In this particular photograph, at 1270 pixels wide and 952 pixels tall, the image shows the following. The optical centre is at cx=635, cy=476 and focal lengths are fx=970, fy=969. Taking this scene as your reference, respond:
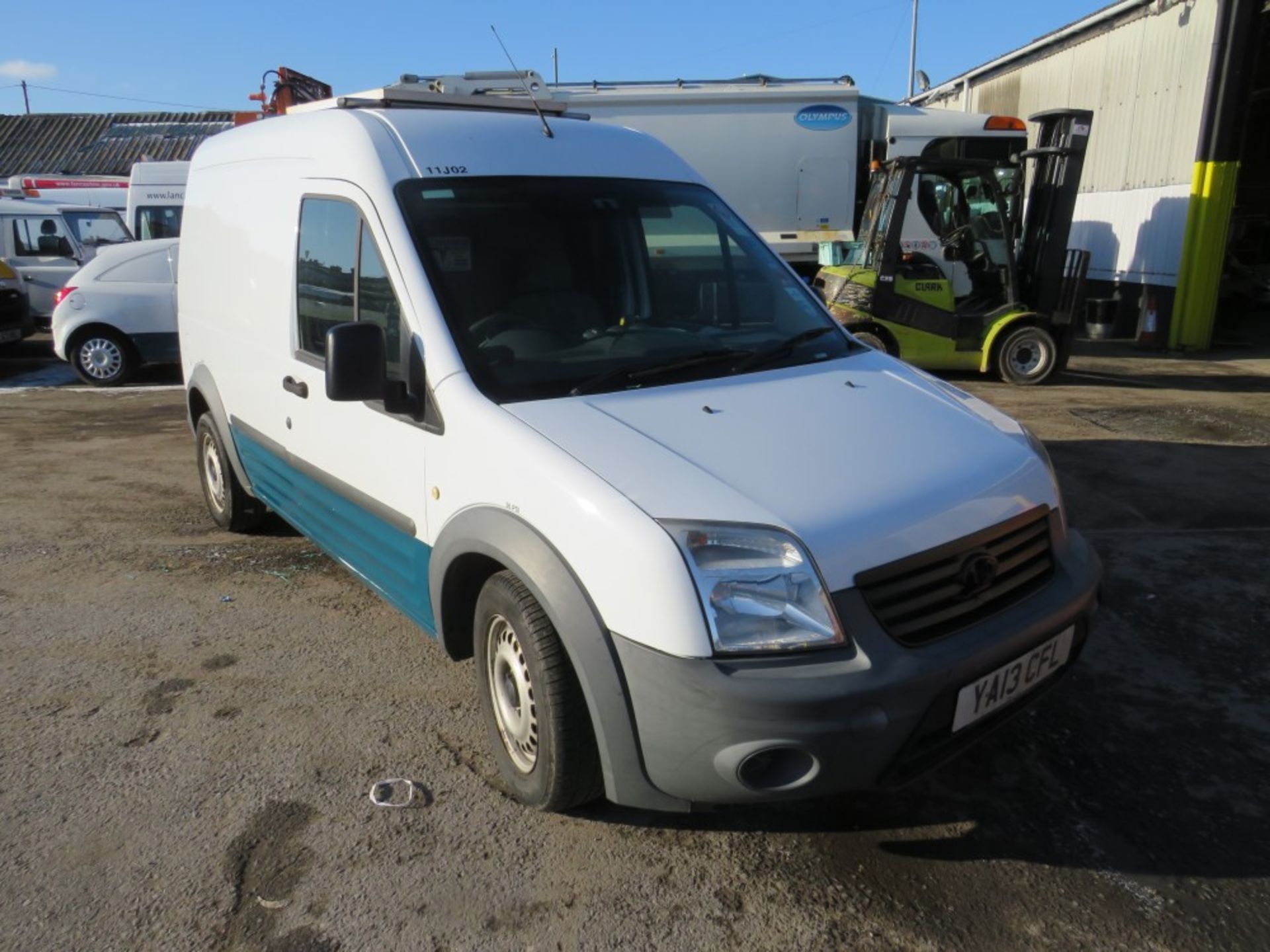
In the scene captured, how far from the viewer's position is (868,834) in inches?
112

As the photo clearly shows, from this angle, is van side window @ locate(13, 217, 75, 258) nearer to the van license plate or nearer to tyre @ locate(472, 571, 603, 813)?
tyre @ locate(472, 571, 603, 813)

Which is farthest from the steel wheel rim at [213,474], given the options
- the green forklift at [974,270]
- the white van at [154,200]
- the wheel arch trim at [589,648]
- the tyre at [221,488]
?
the white van at [154,200]

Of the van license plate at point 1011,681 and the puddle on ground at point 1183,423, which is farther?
the puddle on ground at point 1183,423

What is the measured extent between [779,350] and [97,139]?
35189mm

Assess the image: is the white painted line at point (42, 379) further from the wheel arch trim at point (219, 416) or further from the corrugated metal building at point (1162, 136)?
the corrugated metal building at point (1162, 136)

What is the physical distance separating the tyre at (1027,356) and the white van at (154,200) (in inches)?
501

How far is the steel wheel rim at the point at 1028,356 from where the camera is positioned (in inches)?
402

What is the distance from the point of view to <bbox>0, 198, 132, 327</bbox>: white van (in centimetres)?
1416

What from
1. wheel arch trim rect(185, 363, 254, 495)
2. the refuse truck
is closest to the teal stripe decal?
wheel arch trim rect(185, 363, 254, 495)

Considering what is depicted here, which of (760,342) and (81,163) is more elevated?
(81,163)

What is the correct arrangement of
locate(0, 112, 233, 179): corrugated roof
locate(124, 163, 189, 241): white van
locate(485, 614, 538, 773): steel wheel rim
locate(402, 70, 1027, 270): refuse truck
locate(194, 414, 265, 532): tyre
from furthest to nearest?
1. locate(0, 112, 233, 179): corrugated roof
2. locate(124, 163, 189, 241): white van
3. locate(402, 70, 1027, 270): refuse truck
4. locate(194, 414, 265, 532): tyre
5. locate(485, 614, 538, 773): steel wheel rim

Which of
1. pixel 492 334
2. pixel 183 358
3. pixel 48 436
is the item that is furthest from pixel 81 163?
pixel 492 334

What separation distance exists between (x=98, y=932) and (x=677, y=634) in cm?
171

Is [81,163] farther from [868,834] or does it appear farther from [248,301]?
[868,834]
